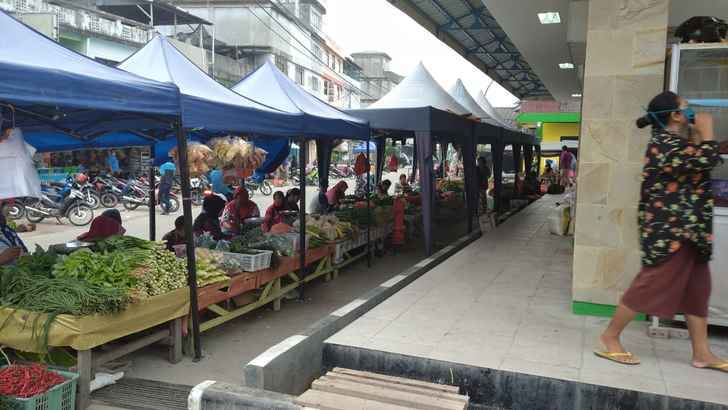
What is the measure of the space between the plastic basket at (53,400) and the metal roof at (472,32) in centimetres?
786

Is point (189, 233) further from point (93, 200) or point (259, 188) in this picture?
point (259, 188)

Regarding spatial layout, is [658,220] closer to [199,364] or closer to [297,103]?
[199,364]

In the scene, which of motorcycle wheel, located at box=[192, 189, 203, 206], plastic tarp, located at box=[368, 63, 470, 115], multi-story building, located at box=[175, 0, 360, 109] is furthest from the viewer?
multi-story building, located at box=[175, 0, 360, 109]

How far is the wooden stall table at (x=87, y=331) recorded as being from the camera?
3.89 metres

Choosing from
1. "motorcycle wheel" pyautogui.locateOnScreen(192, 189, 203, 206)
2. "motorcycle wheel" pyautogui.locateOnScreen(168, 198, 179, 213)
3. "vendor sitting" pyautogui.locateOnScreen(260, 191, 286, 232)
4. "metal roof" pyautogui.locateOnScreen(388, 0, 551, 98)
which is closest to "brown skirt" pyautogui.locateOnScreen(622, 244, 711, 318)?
"vendor sitting" pyautogui.locateOnScreen(260, 191, 286, 232)

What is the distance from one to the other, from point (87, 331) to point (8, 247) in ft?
6.69

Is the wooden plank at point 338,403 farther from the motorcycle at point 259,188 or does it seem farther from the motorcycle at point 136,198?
the motorcycle at point 259,188

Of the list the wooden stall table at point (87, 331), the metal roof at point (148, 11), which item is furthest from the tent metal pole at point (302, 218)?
the metal roof at point (148, 11)

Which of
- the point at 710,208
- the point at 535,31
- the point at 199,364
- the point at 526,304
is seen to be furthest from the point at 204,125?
the point at 535,31

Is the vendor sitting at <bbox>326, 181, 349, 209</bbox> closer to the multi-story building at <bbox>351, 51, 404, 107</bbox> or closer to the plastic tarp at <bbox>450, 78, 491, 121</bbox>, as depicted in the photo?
the plastic tarp at <bbox>450, 78, 491, 121</bbox>

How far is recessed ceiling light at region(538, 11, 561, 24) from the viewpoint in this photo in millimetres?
9129

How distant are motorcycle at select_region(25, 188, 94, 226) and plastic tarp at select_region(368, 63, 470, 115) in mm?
8562

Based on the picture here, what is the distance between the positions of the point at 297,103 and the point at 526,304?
4.17m

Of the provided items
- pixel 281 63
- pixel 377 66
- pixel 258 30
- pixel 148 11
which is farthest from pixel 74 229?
pixel 377 66
